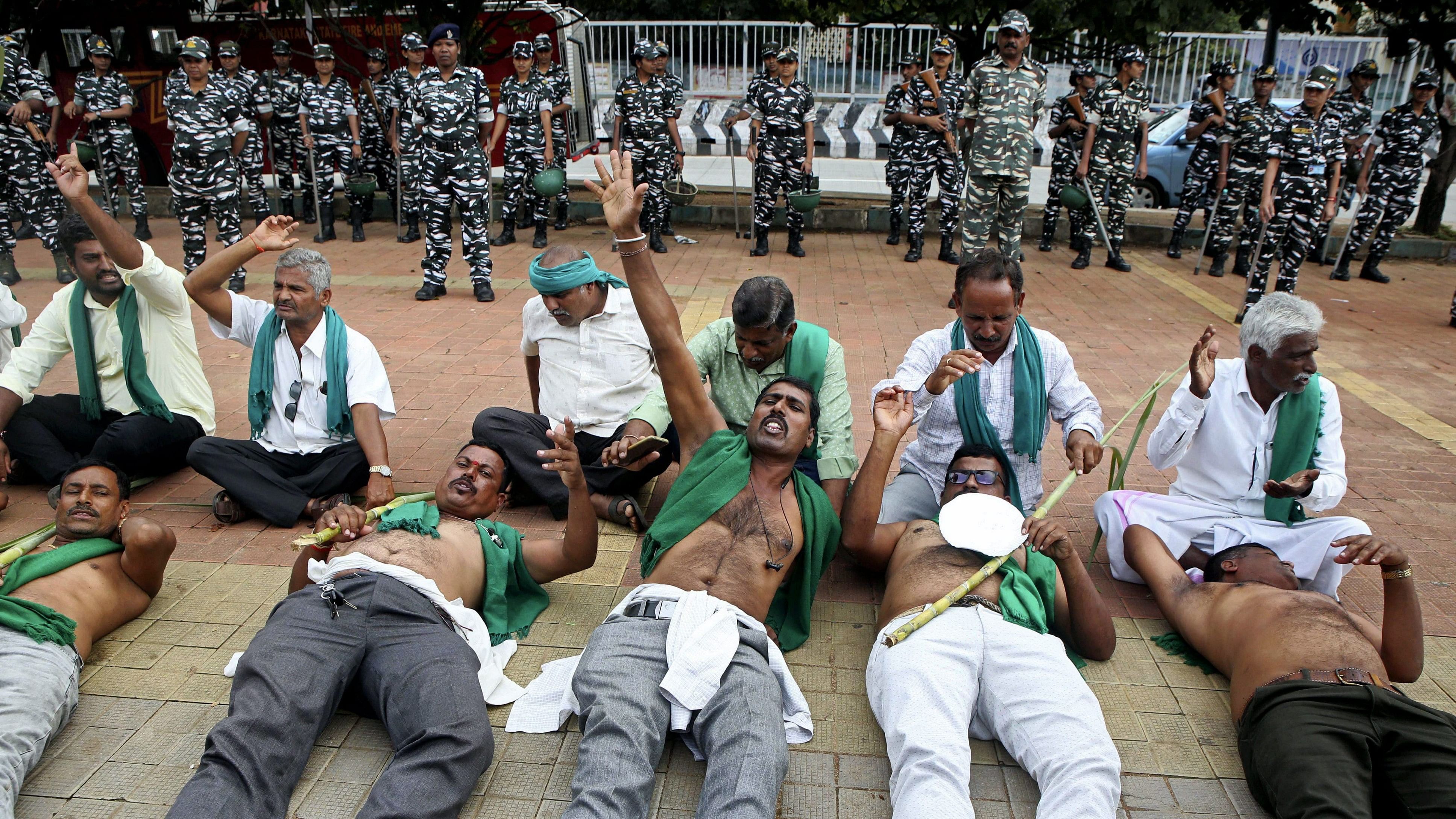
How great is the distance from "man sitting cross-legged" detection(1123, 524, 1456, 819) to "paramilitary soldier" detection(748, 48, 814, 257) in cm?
774

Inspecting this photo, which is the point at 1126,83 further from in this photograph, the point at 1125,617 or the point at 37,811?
the point at 37,811

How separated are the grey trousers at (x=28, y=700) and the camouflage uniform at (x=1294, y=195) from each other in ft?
28.8

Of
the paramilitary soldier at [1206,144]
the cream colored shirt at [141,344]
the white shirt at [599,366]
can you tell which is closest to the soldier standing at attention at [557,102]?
the cream colored shirt at [141,344]

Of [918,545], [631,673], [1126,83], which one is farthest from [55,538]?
[1126,83]

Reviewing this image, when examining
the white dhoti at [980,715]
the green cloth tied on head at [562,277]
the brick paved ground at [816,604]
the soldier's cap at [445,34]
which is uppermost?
the soldier's cap at [445,34]

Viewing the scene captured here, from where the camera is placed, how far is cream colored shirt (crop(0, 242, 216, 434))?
4207 millimetres

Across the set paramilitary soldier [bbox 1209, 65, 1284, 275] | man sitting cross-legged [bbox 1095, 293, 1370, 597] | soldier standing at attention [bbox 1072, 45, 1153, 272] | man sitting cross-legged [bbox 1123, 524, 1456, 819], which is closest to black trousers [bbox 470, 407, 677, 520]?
man sitting cross-legged [bbox 1095, 293, 1370, 597]

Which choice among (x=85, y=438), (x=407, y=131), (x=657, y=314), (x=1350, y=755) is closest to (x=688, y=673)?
(x=657, y=314)

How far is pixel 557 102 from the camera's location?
37.4 ft

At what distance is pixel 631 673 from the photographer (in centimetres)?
260

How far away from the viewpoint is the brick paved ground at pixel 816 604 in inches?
102

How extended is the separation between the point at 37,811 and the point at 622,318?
110 inches

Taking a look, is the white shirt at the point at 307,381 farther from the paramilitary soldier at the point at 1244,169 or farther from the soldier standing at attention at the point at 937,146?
the paramilitary soldier at the point at 1244,169

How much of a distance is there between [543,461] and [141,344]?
2.00 m
